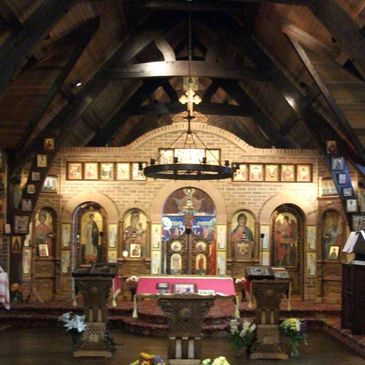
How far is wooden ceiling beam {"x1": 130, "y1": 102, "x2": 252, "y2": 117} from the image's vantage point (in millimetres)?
21188

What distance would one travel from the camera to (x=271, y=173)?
60.0 ft

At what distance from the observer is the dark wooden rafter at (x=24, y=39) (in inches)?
445

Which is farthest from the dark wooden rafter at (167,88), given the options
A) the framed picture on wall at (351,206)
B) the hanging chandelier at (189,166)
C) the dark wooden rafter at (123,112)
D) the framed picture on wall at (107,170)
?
the framed picture on wall at (351,206)

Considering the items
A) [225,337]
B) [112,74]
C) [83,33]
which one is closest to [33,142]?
[112,74]

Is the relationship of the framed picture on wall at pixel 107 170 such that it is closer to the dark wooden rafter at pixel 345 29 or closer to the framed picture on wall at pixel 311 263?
the framed picture on wall at pixel 311 263

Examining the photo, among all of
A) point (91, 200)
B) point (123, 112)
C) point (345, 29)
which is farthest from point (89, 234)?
point (345, 29)

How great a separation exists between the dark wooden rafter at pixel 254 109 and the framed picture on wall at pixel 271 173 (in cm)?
304

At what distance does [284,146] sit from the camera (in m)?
21.3

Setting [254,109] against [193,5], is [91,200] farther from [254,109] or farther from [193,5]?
[254,109]

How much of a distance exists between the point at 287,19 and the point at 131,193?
6512 mm

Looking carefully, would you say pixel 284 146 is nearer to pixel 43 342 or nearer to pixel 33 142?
pixel 33 142

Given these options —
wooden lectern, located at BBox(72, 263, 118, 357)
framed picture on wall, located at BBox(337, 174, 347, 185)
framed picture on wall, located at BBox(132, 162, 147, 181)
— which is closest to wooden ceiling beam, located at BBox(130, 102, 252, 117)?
framed picture on wall, located at BBox(132, 162, 147, 181)

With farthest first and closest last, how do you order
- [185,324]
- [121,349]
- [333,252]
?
[333,252] < [121,349] < [185,324]

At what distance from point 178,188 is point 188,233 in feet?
3.92
